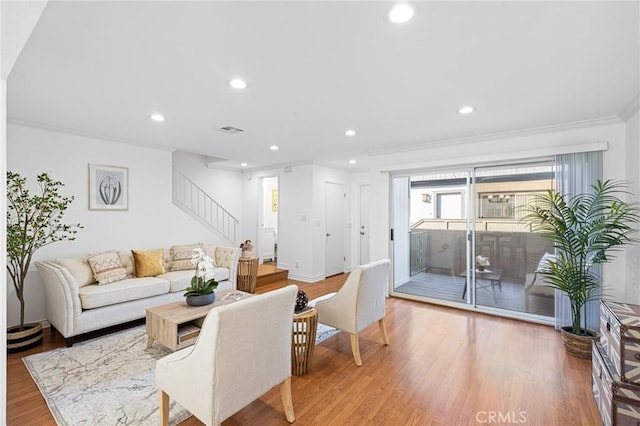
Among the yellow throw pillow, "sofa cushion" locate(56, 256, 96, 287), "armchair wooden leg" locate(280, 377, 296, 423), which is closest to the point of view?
"armchair wooden leg" locate(280, 377, 296, 423)

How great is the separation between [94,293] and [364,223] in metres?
5.11

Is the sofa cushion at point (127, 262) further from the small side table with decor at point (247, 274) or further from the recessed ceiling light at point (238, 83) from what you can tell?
the recessed ceiling light at point (238, 83)

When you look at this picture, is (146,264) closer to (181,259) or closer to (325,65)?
(181,259)

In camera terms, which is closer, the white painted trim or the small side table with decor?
the white painted trim

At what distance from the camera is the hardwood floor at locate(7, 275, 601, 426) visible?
6.54 feet

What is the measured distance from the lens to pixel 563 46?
183 cm

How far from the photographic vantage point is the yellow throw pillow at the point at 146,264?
12.8 ft

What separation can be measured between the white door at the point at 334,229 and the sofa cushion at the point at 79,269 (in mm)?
3869

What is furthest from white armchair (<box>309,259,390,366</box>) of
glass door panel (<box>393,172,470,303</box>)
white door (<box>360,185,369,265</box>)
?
white door (<box>360,185,369,265</box>)

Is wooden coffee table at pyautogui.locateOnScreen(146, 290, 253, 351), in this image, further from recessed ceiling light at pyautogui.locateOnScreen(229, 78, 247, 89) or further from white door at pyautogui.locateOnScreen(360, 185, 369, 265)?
white door at pyautogui.locateOnScreen(360, 185, 369, 265)

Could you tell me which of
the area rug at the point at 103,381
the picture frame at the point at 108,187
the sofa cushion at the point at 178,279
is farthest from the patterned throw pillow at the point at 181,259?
the area rug at the point at 103,381

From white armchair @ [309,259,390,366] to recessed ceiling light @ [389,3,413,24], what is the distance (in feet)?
6.19


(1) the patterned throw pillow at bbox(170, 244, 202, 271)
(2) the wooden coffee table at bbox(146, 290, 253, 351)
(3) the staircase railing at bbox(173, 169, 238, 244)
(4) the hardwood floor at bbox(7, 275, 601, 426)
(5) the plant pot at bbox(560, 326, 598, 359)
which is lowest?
(4) the hardwood floor at bbox(7, 275, 601, 426)

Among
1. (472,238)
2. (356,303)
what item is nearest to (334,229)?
(472,238)
